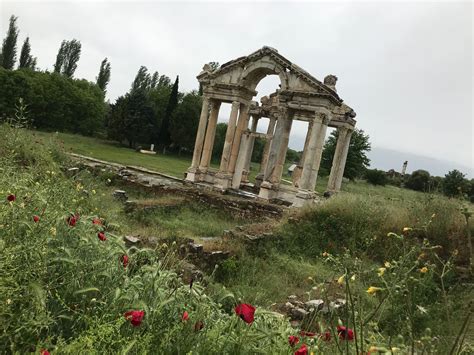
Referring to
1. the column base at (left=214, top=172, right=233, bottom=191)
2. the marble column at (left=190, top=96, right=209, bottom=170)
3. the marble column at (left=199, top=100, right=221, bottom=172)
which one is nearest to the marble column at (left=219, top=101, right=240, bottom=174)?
the column base at (left=214, top=172, right=233, bottom=191)

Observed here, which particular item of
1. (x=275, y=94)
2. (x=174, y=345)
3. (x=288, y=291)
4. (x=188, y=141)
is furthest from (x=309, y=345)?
(x=188, y=141)

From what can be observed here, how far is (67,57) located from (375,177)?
5547 cm

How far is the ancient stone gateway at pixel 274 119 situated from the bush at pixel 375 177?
18686mm

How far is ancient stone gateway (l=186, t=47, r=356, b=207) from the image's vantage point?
66.1 ft

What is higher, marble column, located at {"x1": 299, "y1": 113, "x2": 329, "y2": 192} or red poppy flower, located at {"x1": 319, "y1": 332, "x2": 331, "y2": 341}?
marble column, located at {"x1": 299, "y1": 113, "x2": 329, "y2": 192}

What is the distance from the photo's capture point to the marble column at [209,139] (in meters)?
23.7

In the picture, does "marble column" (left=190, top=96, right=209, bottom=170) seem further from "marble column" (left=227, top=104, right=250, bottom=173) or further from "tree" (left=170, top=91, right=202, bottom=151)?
"tree" (left=170, top=91, right=202, bottom=151)

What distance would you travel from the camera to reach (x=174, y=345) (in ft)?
10.0

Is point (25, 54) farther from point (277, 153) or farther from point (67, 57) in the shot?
point (277, 153)

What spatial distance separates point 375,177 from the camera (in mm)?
43312

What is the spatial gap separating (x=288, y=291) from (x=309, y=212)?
592 centimetres

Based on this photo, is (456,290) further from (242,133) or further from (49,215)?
(242,133)

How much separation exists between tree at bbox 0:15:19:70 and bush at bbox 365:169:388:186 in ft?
177

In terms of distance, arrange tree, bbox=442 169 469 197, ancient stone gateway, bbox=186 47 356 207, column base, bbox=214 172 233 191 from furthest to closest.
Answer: tree, bbox=442 169 469 197 → column base, bbox=214 172 233 191 → ancient stone gateway, bbox=186 47 356 207
